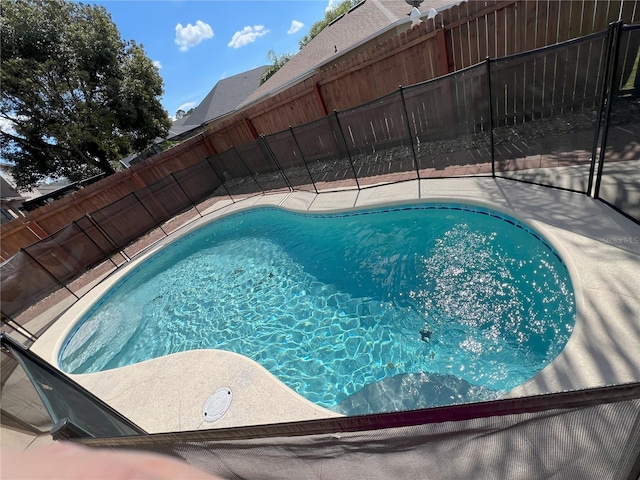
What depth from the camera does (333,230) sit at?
719cm

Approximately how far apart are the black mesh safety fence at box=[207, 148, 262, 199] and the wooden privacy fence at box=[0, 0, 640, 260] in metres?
2.52

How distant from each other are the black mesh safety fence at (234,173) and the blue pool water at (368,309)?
4334mm

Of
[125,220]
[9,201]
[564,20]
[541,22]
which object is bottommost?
[125,220]

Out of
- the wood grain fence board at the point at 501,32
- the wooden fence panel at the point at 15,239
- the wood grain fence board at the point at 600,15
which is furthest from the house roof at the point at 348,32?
the wooden fence panel at the point at 15,239

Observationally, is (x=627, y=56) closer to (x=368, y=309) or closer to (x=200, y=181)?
(x=368, y=309)

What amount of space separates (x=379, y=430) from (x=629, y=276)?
12.1 feet

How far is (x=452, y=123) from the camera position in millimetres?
6680

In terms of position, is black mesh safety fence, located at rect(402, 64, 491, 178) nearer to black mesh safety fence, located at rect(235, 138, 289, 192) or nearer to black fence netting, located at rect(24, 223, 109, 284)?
black mesh safety fence, located at rect(235, 138, 289, 192)

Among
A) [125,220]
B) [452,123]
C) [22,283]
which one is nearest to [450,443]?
[452,123]

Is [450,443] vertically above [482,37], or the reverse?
[482,37]

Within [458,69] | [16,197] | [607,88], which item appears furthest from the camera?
[16,197]

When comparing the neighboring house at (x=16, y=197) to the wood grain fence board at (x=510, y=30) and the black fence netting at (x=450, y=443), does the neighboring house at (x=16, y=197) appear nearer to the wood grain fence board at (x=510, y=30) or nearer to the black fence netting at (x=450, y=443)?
the wood grain fence board at (x=510, y=30)

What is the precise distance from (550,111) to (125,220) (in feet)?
44.4

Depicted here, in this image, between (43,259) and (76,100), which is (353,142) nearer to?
(43,259)
